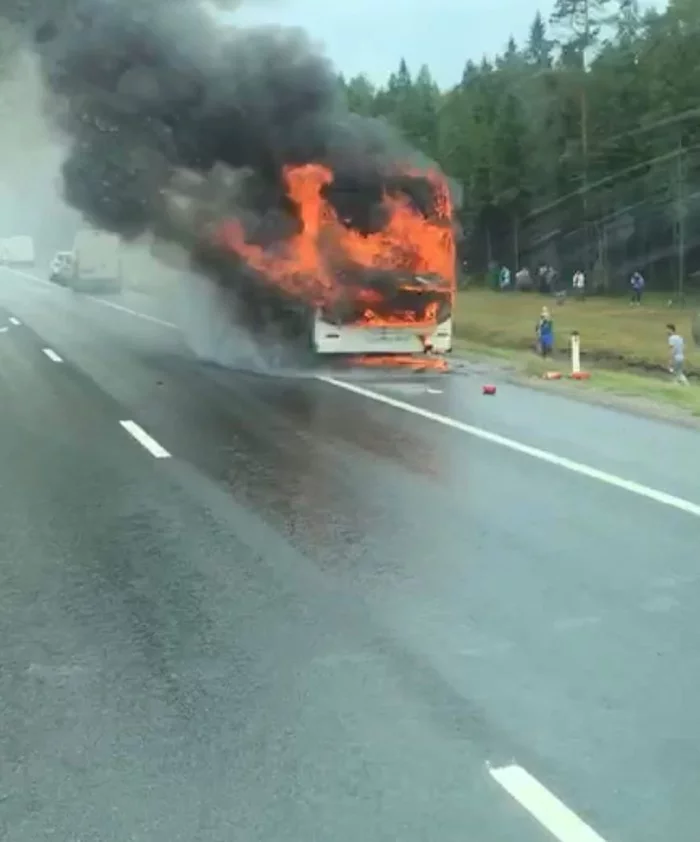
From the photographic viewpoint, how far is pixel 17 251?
74875mm

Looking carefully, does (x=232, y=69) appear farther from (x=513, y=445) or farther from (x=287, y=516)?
(x=287, y=516)

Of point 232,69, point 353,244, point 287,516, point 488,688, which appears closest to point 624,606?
point 488,688

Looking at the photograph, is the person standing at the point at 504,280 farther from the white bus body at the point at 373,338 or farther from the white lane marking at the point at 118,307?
the white bus body at the point at 373,338

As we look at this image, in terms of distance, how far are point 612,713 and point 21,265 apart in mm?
74461

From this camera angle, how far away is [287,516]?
8.67 m

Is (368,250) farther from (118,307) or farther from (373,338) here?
(118,307)

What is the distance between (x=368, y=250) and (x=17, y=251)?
60.1 metres

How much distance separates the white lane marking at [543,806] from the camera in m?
3.84

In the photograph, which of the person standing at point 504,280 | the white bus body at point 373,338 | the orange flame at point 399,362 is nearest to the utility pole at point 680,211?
the person standing at point 504,280

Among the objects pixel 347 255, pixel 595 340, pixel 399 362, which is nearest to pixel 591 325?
pixel 595 340

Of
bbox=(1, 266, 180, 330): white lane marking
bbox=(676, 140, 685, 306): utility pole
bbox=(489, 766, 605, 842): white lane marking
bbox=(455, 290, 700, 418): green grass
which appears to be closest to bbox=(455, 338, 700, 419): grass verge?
bbox=(455, 290, 700, 418): green grass

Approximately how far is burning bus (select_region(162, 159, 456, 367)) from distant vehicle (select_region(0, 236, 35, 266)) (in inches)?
2187

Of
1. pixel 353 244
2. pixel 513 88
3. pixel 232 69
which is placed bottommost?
pixel 353 244

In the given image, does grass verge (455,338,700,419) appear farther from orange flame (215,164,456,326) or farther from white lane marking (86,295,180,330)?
white lane marking (86,295,180,330)
